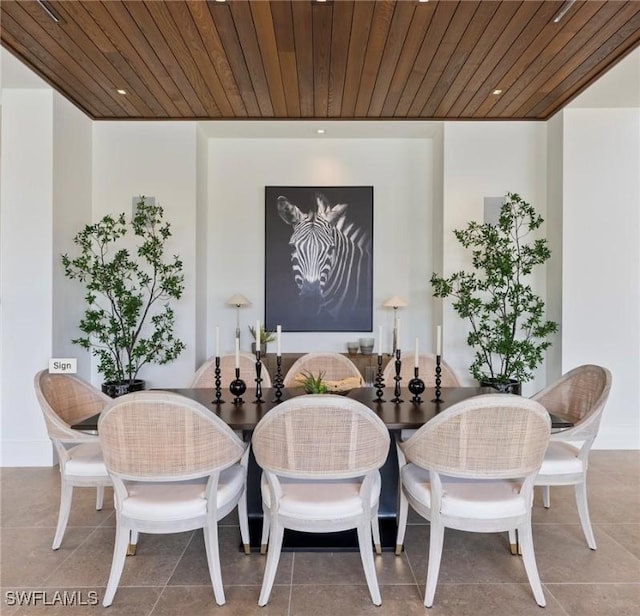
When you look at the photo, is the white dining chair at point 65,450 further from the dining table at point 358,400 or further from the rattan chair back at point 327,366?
the rattan chair back at point 327,366

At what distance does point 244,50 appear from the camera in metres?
3.00

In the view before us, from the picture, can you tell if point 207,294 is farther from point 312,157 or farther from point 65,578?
point 65,578

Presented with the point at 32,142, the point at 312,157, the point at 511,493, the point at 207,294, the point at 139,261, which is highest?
the point at 312,157

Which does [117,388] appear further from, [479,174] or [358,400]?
[479,174]

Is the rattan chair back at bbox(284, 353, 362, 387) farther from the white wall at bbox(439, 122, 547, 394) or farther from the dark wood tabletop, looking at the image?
the white wall at bbox(439, 122, 547, 394)

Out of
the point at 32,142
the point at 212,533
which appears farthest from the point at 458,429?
the point at 32,142

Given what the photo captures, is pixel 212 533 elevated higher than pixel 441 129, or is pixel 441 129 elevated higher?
pixel 441 129

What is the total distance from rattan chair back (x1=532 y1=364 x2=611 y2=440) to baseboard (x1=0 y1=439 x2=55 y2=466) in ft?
12.3

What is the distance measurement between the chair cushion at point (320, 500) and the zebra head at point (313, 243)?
112 inches

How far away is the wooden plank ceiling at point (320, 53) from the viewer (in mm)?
2600

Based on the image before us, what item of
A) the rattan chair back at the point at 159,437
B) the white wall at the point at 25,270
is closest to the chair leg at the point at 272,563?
the rattan chair back at the point at 159,437

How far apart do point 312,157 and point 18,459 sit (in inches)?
155

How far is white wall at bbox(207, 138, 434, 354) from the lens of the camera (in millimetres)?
4762

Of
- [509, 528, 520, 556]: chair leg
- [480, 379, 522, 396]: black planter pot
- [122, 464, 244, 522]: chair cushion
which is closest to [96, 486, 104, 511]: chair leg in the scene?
[122, 464, 244, 522]: chair cushion
